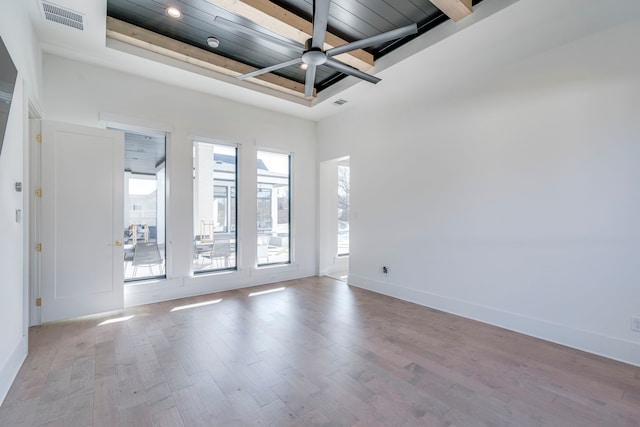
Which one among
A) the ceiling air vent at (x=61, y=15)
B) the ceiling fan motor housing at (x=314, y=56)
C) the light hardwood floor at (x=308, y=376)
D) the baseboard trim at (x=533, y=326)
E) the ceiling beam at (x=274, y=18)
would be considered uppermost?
the ceiling beam at (x=274, y=18)

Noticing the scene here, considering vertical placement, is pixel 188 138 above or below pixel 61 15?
below

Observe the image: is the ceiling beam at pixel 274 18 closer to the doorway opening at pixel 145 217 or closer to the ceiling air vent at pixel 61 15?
the ceiling air vent at pixel 61 15

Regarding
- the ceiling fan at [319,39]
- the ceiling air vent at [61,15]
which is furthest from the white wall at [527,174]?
the ceiling air vent at [61,15]

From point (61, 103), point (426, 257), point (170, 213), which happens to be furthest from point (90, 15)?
point (426, 257)

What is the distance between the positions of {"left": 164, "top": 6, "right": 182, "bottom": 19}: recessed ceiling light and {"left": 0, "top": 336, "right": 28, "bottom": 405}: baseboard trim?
11.7 feet

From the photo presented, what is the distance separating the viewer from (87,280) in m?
3.77

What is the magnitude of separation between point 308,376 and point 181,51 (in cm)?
414

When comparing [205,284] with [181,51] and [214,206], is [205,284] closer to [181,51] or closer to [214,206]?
[214,206]

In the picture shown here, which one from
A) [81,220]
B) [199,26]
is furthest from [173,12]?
[81,220]

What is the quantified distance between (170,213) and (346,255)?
403 centimetres

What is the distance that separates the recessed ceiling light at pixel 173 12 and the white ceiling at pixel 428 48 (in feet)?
1.99

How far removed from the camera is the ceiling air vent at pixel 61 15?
9.27 feet

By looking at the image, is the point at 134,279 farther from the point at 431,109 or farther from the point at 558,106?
the point at 558,106

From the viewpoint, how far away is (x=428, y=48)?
3.30m
